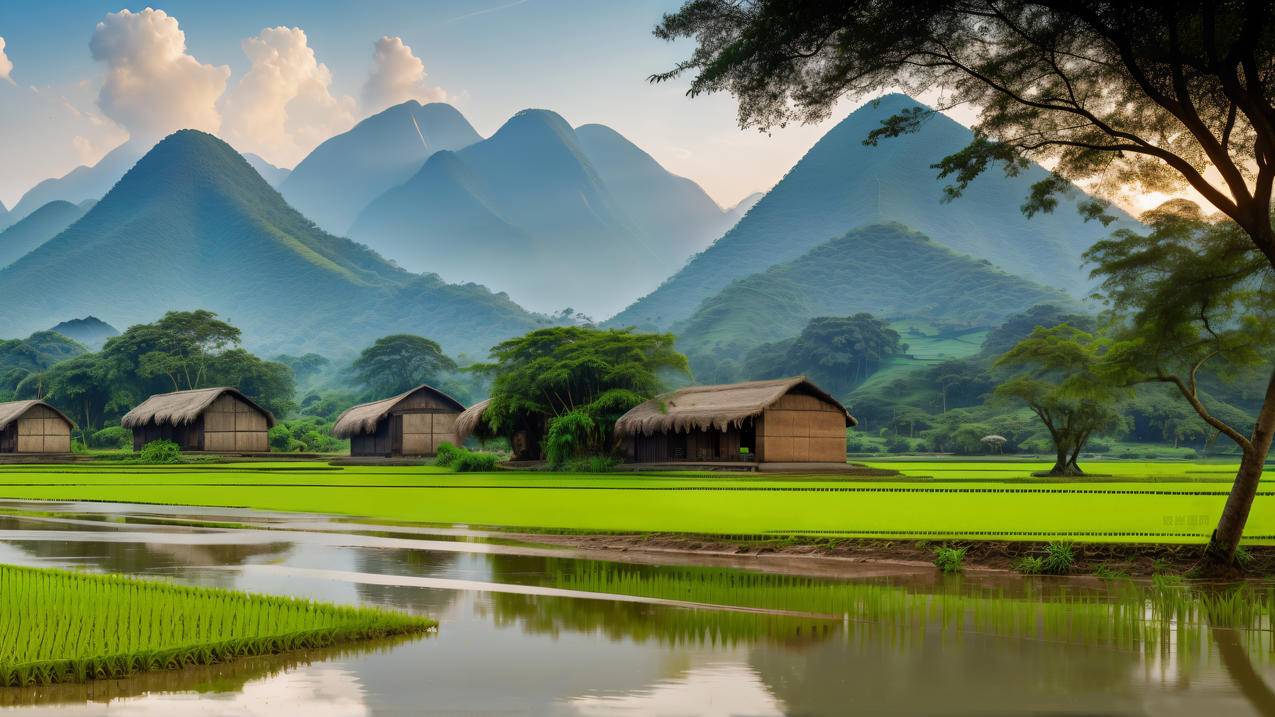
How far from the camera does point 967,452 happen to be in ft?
262

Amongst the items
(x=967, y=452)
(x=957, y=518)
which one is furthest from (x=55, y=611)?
(x=967, y=452)

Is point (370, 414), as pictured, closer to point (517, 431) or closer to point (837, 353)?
point (517, 431)

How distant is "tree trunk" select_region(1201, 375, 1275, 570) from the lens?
44.0ft

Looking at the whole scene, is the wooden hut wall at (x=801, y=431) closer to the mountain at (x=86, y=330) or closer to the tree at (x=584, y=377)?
the tree at (x=584, y=377)

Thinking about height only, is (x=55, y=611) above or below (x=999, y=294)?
below

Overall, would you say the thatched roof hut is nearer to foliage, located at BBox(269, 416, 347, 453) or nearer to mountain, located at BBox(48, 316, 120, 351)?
foliage, located at BBox(269, 416, 347, 453)

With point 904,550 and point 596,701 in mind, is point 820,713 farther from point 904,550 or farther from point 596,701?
point 904,550

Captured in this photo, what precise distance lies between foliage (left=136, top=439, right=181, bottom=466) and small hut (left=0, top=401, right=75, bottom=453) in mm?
11588

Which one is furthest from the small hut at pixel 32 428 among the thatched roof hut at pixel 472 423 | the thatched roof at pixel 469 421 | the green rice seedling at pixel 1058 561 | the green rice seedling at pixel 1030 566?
the green rice seedling at pixel 1058 561

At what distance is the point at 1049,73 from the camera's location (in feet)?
48.0

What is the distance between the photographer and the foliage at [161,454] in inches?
2277

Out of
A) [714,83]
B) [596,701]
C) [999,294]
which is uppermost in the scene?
[999,294]

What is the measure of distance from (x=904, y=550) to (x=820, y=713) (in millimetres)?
8129

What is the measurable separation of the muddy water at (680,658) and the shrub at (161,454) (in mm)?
46968
